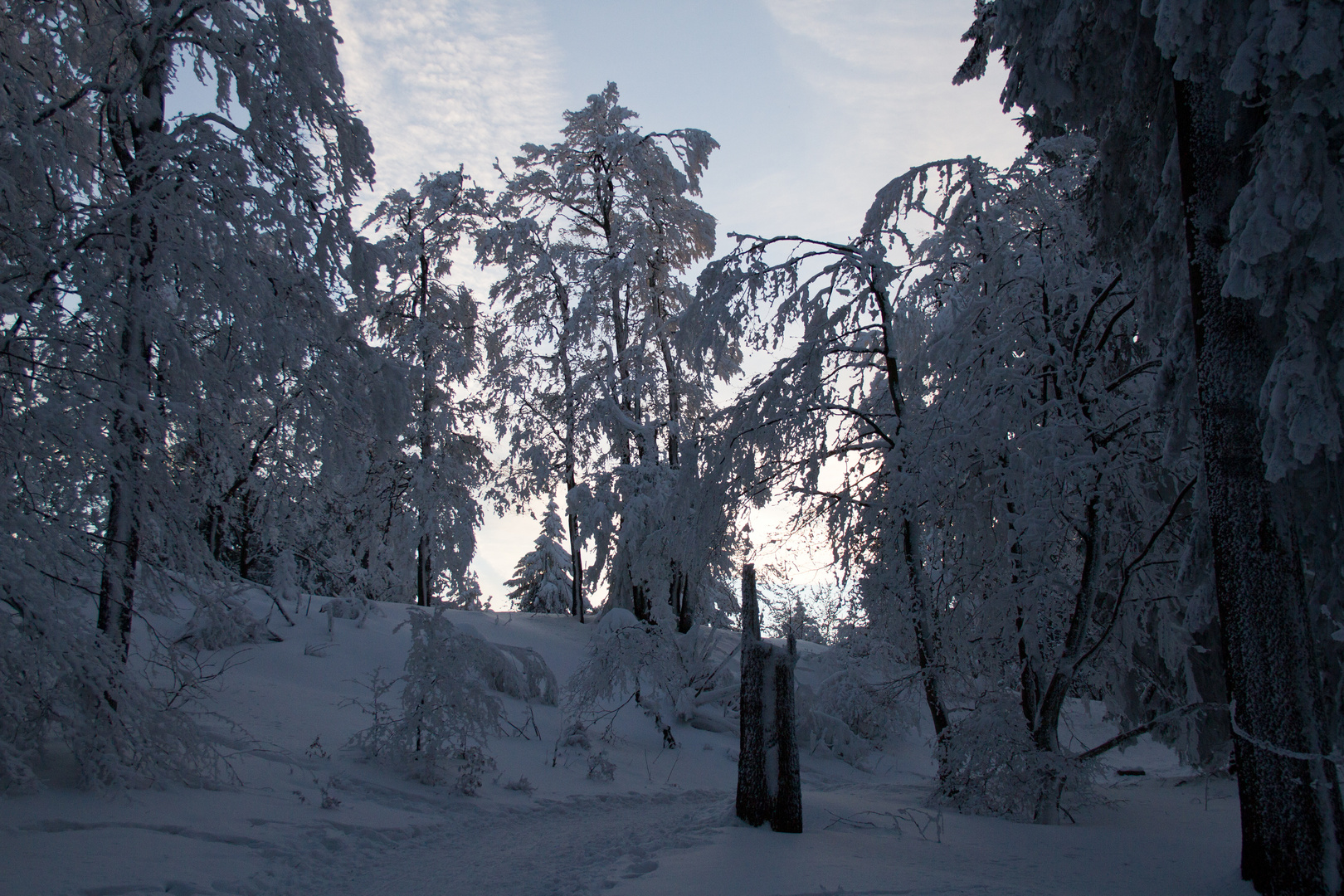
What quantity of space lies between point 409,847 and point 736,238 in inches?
277

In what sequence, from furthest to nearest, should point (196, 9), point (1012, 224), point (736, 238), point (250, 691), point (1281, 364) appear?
point (250, 691) < point (736, 238) < point (1012, 224) < point (196, 9) < point (1281, 364)

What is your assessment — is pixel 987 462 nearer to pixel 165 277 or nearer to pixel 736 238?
pixel 736 238

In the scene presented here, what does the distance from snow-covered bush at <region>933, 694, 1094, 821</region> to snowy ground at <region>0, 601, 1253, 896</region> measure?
348 mm

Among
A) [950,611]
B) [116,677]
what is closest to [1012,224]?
[950,611]

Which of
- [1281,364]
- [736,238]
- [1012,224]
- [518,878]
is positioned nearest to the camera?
[1281,364]

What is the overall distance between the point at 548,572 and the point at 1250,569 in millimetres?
20229

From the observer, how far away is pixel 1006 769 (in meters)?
7.19

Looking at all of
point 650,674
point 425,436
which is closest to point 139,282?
point 650,674

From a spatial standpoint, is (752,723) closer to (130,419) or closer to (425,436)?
(130,419)

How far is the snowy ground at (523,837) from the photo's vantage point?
4656 millimetres

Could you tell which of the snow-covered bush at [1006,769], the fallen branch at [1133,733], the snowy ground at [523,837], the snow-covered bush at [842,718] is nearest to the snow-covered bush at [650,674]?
the snow-covered bush at [842,718]

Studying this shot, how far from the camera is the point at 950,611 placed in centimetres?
809

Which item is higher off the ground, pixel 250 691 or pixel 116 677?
pixel 116 677

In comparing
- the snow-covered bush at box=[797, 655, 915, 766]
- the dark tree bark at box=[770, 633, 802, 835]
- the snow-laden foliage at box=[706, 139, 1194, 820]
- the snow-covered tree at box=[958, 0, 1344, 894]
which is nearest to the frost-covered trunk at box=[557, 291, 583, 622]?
the snow-covered bush at box=[797, 655, 915, 766]
